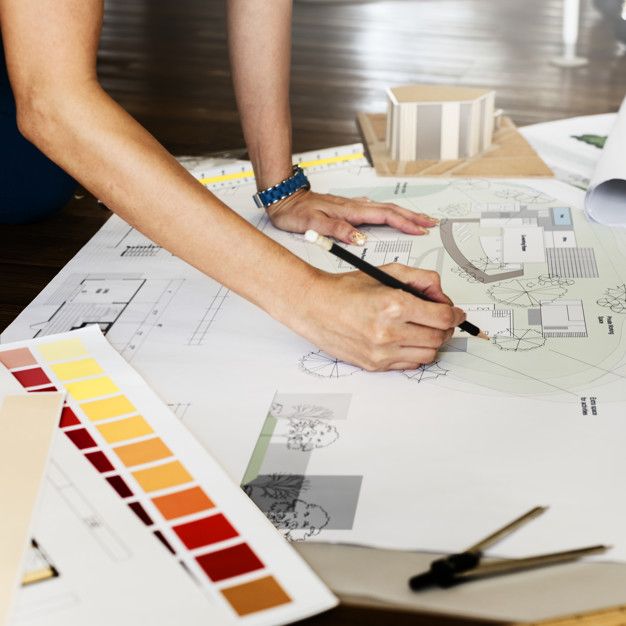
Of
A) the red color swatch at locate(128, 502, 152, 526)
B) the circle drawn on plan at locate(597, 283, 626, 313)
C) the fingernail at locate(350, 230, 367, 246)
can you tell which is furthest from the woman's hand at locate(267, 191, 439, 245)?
the red color swatch at locate(128, 502, 152, 526)

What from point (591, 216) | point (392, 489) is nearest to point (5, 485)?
point (392, 489)

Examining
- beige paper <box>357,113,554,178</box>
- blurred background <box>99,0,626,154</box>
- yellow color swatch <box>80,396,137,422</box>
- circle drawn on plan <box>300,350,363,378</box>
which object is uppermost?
yellow color swatch <box>80,396,137,422</box>

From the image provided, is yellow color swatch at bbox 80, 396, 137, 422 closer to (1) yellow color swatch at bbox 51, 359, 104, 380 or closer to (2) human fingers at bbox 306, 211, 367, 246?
(1) yellow color swatch at bbox 51, 359, 104, 380

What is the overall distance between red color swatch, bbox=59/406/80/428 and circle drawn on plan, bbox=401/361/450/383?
13.5 inches

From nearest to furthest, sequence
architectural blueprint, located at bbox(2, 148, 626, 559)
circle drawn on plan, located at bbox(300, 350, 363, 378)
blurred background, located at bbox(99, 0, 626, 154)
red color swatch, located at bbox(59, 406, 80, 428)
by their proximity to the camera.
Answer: architectural blueprint, located at bbox(2, 148, 626, 559)
red color swatch, located at bbox(59, 406, 80, 428)
circle drawn on plan, located at bbox(300, 350, 363, 378)
blurred background, located at bbox(99, 0, 626, 154)

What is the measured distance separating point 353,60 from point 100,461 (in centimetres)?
188

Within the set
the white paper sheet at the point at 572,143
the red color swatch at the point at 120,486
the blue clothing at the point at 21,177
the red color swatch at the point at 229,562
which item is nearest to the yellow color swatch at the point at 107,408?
the red color swatch at the point at 120,486

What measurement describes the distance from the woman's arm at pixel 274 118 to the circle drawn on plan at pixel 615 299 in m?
0.31

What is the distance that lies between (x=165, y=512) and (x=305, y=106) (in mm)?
1458

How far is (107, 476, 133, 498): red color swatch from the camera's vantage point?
871 mm

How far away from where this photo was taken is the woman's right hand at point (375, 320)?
1.03 m

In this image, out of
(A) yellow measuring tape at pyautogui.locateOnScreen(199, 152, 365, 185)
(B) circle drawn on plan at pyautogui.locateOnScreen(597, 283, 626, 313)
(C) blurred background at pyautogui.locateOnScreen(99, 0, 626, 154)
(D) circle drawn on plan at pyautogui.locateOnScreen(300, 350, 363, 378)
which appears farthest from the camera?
(C) blurred background at pyautogui.locateOnScreen(99, 0, 626, 154)

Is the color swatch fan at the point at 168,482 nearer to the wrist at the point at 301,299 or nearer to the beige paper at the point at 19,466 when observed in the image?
the beige paper at the point at 19,466

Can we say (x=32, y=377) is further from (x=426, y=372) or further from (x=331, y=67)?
(x=331, y=67)
